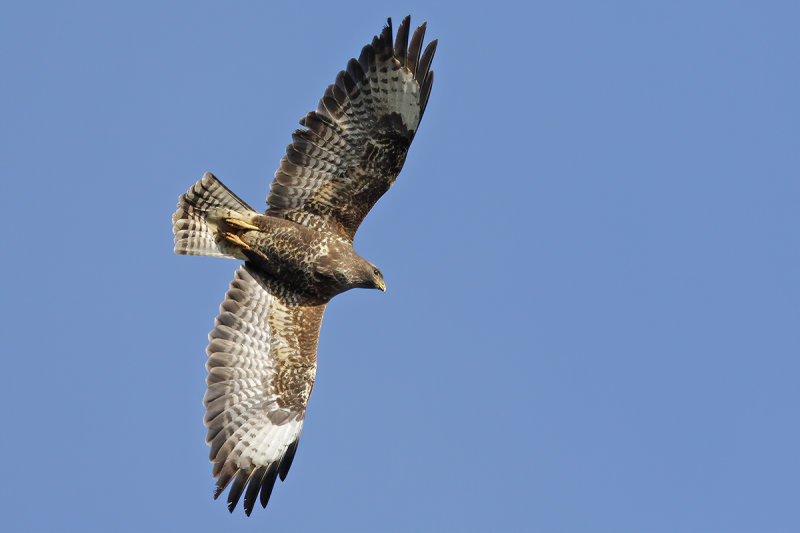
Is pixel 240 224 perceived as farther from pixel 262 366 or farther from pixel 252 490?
pixel 252 490

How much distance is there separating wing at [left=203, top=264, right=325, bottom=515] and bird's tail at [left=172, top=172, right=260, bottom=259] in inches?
21.0

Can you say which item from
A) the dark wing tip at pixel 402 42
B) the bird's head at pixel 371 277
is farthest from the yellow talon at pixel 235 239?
the dark wing tip at pixel 402 42

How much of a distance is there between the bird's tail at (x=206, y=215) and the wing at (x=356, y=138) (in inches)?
16.2

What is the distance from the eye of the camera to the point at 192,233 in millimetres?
11867

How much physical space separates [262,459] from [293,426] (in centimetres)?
50

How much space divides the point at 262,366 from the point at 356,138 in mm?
2721

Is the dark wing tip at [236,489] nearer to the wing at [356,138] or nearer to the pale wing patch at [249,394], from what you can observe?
the pale wing patch at [249,394]

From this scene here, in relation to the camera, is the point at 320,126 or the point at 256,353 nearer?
the point at 320,126

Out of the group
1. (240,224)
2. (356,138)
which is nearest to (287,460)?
(240,224)

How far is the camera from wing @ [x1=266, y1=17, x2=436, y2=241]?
1116 centimetres

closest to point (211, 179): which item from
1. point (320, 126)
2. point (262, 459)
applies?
point (320, 126)

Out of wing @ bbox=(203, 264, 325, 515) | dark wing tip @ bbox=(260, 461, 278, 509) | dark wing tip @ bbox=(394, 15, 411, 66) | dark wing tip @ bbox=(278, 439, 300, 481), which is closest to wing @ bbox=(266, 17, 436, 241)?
dark wing tip @ bbox=(394, 15, 411, 66)

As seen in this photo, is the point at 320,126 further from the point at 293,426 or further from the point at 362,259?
the point at 293,426

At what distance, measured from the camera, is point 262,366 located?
1215 centimetres
